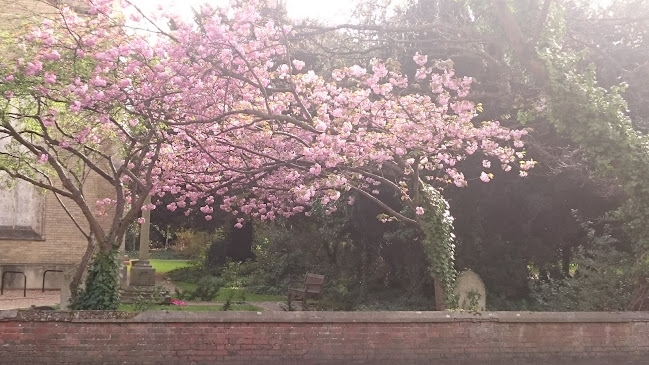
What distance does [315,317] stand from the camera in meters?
9.09

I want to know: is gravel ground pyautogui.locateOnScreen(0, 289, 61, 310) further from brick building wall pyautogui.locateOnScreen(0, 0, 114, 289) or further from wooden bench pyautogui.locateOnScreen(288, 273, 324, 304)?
wooden bench pyautogui.locateOnScreen(288, 273, 324, 304)

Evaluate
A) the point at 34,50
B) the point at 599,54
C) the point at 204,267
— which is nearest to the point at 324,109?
the point at 34,50

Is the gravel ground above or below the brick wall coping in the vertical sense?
below

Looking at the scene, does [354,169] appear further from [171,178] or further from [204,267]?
[204,267]

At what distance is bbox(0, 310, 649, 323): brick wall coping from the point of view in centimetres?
852

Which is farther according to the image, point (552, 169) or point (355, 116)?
point (552, 169)

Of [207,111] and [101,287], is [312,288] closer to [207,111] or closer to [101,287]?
[207,111]

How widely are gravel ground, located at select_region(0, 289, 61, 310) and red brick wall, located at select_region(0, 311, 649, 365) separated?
704cm

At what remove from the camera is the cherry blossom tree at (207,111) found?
9.63 meters

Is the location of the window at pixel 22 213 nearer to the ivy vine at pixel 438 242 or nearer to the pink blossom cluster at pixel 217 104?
the pink blossom cluster at pixel 217 104

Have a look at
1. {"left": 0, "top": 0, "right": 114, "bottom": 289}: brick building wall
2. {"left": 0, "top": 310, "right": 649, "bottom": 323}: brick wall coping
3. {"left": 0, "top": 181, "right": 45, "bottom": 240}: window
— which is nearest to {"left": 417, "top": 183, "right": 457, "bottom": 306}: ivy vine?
{"left": 0, "top": 310, "right": 649, "bottom": 323}: brick wall coping

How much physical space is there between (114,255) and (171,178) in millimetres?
3169

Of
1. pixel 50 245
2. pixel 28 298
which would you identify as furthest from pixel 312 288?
pixel 50 245

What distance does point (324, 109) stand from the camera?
10.4m
